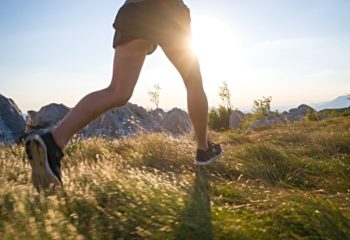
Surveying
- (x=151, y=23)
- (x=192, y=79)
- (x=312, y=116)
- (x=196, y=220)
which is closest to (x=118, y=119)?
(x=312, y=116)

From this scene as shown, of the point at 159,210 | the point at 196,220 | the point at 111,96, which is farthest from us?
the point at 111,96

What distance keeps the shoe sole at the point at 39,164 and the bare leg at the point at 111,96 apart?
15 centimetres

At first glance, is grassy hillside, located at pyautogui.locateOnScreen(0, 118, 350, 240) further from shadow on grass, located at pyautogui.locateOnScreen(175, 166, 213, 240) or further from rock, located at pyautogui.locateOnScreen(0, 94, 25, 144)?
rock, located at pyautogui.locateOnScreen(0, 94, 25, 144)

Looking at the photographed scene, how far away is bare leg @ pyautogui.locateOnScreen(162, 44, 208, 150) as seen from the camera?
338 cm

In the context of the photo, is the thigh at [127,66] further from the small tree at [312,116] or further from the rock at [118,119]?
the rock at [118,119]

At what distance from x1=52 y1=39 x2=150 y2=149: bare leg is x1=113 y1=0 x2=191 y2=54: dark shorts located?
0.07m

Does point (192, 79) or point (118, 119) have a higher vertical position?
point (118, 119)

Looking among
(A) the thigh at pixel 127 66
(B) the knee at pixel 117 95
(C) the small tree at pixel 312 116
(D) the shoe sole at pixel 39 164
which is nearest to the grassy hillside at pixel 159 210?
(D) the shoe sole at pixel 39 164

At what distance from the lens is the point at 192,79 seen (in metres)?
3.50

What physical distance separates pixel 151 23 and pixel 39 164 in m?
1.23

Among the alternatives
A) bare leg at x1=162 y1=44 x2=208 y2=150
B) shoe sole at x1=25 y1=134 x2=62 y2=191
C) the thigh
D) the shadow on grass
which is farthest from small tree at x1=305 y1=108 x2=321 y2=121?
the shadow on grass

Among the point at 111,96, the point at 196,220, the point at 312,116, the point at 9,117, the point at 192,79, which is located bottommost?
the point at 196,220

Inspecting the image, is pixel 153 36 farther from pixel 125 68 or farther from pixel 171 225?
pixel 171 225

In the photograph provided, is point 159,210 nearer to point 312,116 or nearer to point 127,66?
point 127,66
